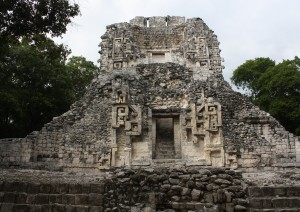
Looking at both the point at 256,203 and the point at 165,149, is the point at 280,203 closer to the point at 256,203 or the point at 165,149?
the point at 256,203

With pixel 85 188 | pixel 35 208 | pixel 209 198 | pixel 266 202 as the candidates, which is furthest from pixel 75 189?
pixel 266 202

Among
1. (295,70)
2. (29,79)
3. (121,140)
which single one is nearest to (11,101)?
(29,79)

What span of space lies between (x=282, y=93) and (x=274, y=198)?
1611 centimetres

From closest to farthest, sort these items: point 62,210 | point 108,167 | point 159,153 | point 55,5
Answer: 1. point 62,210
2. point 55,5
3. point 108,167
4. point 159,153

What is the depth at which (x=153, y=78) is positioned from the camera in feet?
52.0

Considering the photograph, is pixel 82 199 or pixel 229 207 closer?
pixel 229 207

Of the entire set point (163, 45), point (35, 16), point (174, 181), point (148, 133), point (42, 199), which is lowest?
point (42, 199)

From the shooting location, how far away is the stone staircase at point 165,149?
1363 centimetres

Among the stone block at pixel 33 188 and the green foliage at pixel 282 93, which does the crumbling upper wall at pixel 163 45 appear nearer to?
the green foliage at pixel 282 93

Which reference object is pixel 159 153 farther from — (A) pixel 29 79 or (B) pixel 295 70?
(B) pixel 295 70

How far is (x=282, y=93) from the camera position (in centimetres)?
2105

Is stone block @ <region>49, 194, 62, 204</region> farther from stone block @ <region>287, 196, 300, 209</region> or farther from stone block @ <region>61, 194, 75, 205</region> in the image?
stone block @ <region>287, 196, 300, 209</region>

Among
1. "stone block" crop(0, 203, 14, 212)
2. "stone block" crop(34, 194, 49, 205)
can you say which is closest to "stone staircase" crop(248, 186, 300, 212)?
"stone block" crop(34, 194, 49, 205)

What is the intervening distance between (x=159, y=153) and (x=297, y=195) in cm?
789
